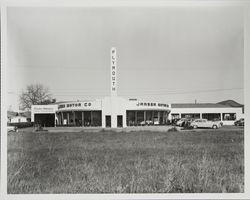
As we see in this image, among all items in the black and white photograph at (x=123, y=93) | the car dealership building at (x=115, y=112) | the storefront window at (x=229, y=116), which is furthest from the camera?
the car dealership building at (x=115, y=112)

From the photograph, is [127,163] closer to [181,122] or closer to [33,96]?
[181,122]

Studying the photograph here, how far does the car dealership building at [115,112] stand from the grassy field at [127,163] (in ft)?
0.81

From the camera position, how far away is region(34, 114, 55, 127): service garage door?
5428 millimetres

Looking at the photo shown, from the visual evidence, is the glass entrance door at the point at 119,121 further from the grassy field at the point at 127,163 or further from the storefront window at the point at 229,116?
the storefront window at the point at 229,116

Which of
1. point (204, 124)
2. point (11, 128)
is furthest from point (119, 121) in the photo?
point (11, 128)

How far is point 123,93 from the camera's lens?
5332mm

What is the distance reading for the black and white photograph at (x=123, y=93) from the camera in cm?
518

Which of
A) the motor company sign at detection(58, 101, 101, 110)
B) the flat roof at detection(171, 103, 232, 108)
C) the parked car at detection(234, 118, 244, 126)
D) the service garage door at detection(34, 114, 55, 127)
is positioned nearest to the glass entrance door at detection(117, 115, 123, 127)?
the motor company sign at detection(58, 101, 101, 110)

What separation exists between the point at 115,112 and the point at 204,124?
49.0 inches

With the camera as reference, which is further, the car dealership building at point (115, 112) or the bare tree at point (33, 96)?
the car dealership building at point (115, 112)

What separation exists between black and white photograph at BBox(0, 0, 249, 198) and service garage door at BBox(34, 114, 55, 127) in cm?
2

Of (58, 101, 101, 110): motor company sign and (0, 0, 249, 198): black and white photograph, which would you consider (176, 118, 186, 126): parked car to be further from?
(58, 101, 101, 110): motor company sign

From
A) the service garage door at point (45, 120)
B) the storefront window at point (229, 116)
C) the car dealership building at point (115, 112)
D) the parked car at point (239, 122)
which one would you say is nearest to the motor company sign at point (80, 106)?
the car dealership building at point (115, 112)

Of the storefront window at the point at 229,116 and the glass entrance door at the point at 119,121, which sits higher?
the storefront window at the point at 229,116
